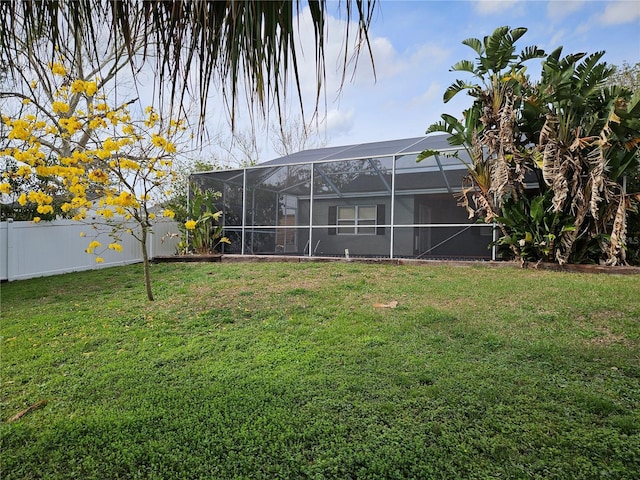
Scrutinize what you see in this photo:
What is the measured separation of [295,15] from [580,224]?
6764 mm

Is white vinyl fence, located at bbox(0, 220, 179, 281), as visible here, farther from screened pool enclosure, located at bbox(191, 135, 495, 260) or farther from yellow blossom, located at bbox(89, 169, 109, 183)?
screened pool enclosure, located at bbox(191, 135, 495, 260)

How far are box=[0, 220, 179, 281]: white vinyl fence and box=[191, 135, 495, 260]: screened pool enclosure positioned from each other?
2.85 m

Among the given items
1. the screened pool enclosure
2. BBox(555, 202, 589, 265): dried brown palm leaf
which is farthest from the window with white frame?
BBox(555, 202, 589, 265): dried brown palm leaf

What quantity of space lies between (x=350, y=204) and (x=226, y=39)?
10.1m

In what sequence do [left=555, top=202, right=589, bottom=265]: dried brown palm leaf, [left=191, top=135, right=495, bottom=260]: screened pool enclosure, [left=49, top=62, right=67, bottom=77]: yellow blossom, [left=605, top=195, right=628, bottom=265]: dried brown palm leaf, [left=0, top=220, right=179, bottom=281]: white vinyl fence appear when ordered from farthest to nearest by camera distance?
[left=191, top=135, right=495, bottom=260]: screened pool enclosure, [left=0, top=220, right=179, bottom=281]: white vinyl fence, [left=555, top=202, right=589, bottom=265]: dried brown palm leaf, [left=605, top=195, right=628, bottom=265]: dried brown palm leaf, [left=49, top=62, right=67, bottom=77]: yellow blossom

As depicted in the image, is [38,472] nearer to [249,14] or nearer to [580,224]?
[249,14]

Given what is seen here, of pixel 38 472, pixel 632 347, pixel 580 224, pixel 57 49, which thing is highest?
pixel 57 49

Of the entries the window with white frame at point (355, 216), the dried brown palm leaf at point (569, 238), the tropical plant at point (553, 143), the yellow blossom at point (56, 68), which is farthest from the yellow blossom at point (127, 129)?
the dried brown palm leaf at point (569, 238)

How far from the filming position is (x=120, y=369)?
2951 millimetres

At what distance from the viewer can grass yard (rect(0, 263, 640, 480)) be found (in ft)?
5.84

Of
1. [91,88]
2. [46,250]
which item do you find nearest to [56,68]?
[91,88]

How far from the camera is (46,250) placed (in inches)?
309

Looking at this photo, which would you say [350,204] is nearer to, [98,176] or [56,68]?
[98,176]

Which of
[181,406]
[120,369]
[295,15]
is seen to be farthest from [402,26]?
[120,369]
